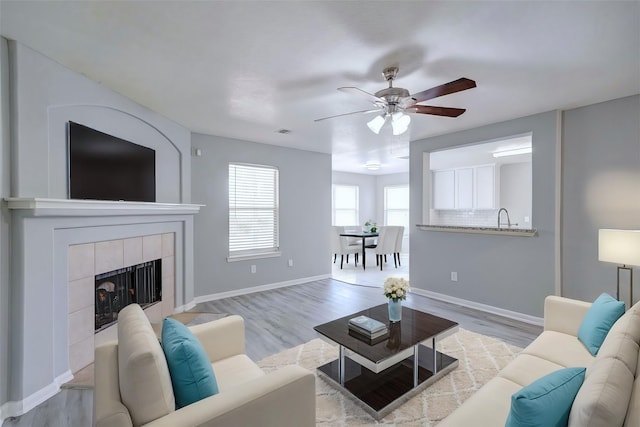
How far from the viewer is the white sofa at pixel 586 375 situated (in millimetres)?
918

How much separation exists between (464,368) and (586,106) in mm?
3136

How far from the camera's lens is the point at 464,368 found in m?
2.54

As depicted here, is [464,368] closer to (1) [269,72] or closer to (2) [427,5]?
(2) [427,5]

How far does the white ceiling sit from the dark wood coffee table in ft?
6.84

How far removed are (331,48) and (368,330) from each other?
6.76ft

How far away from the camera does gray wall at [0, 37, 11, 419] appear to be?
202 cm

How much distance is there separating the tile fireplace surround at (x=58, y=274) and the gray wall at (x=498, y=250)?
3838mm

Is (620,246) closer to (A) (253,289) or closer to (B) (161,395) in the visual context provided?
(B) (161,395)

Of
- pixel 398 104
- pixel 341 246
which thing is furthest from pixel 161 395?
pixel 341 246

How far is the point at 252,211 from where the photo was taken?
5.15 metres

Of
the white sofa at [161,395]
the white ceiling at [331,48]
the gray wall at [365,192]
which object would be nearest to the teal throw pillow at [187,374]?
the white sofa at [161,395]

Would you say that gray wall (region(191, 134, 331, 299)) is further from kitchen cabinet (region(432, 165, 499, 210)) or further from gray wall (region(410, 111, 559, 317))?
kitchen cabinet (region(432, 165, 499, 210))

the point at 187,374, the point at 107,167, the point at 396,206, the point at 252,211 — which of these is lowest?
the point at 187,374

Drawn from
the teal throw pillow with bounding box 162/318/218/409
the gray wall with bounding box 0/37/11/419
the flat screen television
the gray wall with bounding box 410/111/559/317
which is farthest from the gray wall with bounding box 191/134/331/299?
the teal throw pillow with bounding box 162/318/218/409
